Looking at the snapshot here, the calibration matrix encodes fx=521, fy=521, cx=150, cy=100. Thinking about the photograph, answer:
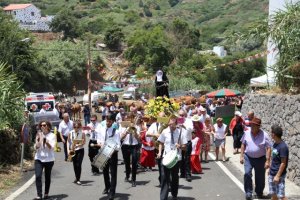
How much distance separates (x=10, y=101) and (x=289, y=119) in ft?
26.6

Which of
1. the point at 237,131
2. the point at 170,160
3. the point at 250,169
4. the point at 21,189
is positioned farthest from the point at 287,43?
the point at 21,189

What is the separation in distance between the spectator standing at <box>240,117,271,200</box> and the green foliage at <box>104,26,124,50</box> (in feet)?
281

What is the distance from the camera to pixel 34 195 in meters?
11.3

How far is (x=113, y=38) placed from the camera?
312 ft

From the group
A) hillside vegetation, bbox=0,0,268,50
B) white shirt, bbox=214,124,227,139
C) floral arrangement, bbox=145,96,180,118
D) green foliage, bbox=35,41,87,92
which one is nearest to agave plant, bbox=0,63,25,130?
floral arrangement, bbox=145,96,180,118

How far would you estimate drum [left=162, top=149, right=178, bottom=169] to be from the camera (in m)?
9.68

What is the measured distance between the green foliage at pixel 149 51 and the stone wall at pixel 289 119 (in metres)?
68.3

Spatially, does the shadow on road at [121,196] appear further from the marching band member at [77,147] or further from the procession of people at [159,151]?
the marching band member at [77,147]

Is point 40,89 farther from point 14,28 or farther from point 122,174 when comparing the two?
point 122,174

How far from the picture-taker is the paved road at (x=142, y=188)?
10977 mm

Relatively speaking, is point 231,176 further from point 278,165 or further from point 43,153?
point 43,153

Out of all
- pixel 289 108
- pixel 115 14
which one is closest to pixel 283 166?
pixel 289 108

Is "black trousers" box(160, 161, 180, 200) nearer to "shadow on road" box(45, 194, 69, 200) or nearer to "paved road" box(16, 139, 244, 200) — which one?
"paved road" box(16, 139, 244, 200)

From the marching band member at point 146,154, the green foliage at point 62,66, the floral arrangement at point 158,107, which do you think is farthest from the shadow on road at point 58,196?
the green foliage at point 62,66
